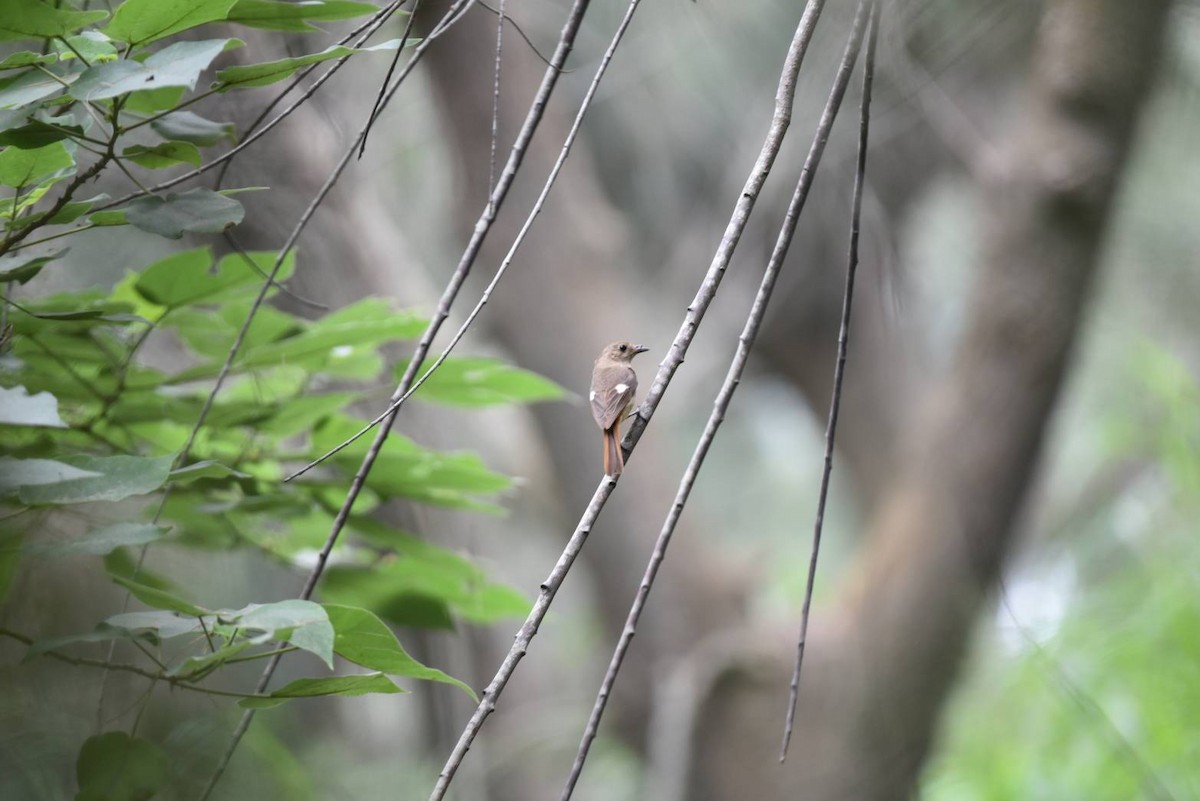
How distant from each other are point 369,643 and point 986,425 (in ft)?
9.15

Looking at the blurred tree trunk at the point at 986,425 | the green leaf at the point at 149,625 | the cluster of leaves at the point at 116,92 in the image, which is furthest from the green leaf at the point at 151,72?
the blurred tree trunk at the point at 986,425

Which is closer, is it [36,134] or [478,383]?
[36,134]

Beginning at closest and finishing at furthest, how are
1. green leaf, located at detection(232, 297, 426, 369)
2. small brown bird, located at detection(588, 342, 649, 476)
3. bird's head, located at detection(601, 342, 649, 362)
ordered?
green leaf, located at detection(232, 297, 426, 369) < small brown bird, located at detection(588, 342, 649, 476) < bird's head, located at detection(601, 342, 649, 362)

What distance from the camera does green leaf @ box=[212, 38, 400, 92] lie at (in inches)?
38.5

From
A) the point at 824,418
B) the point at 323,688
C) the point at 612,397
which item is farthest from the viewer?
the point at 824,418

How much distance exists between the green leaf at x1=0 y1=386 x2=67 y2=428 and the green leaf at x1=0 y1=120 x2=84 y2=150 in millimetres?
235

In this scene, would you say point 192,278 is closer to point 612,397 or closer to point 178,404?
point 178,404

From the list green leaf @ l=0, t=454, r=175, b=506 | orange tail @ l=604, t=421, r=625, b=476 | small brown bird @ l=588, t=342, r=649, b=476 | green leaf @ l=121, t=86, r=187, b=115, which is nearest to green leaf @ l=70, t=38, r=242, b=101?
green leaf @ l=121, t=86, r=187, b=115

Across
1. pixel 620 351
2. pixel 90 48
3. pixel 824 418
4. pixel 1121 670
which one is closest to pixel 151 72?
pixel 90 48

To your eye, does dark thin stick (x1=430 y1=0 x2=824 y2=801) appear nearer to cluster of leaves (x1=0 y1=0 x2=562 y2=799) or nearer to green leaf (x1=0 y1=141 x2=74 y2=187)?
cluster of leaves (x1=0 y1=0 x2=562 y2=799)

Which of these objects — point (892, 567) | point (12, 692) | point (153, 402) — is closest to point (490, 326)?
point (892, 567)

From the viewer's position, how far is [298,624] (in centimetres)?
83

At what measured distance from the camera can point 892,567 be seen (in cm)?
353

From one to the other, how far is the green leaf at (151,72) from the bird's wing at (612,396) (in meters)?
1.04
